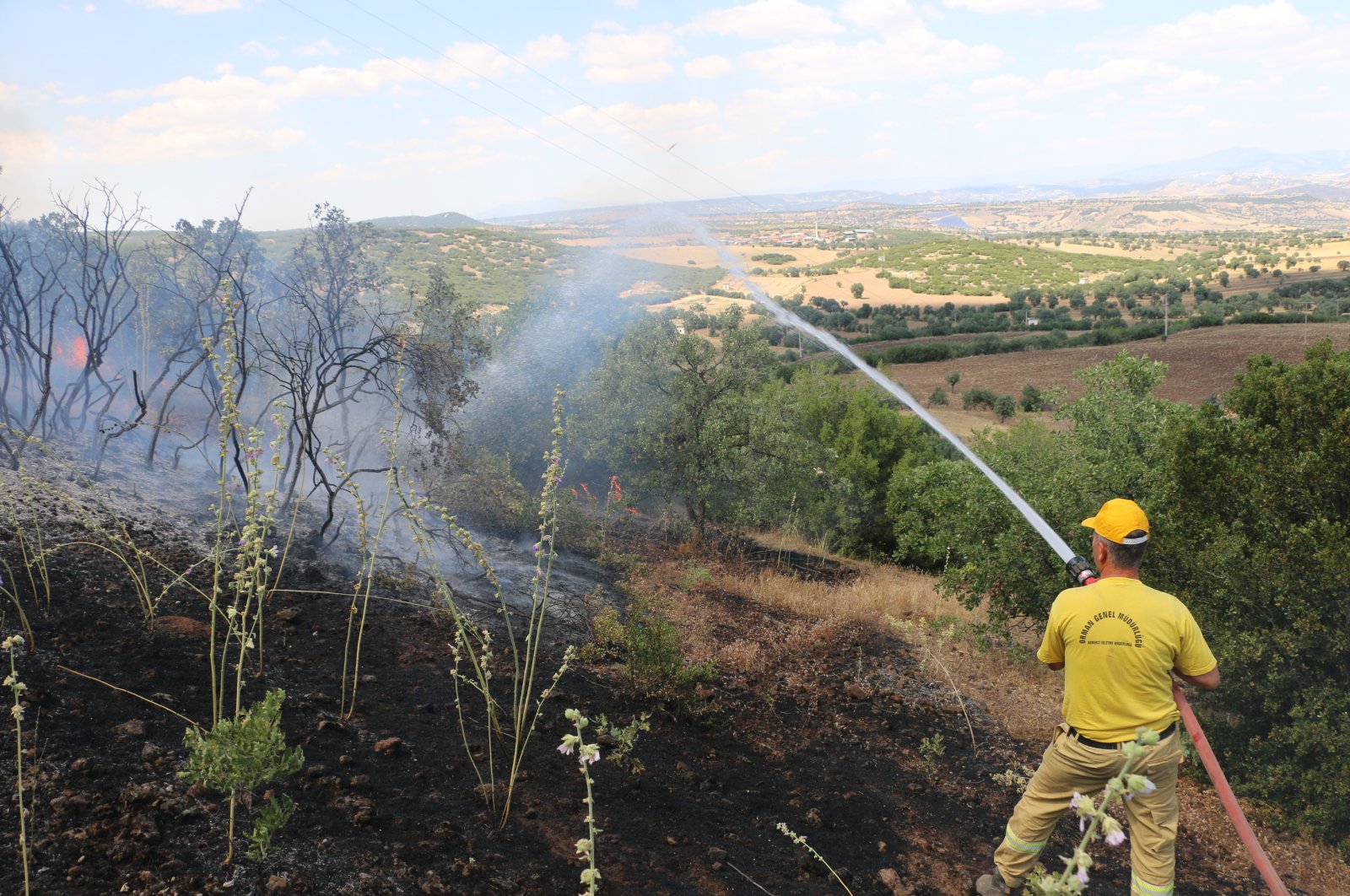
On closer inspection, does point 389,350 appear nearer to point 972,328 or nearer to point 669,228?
point 669,228

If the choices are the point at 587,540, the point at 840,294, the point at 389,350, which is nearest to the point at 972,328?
the point at 840,294

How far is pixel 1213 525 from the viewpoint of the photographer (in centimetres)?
677

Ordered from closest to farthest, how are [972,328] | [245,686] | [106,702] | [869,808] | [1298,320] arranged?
[106,702], [245,686], [869,808], [1298,320], [972,328]

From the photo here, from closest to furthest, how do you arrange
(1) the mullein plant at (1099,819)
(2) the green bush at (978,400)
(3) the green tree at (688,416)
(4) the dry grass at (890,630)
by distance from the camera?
(1) the mullein plant at (1099,819)
(4) the dry grass at (890,630)
(3) the green tree at (688,416)
(2) the green bush at (978,400)

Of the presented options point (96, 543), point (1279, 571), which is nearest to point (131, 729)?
point (96, 543)

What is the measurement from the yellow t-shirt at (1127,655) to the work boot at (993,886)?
99cm

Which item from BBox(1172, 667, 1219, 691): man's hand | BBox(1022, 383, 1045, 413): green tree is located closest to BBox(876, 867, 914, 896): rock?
BBox(1172, 667, 1219, 691): man's hand

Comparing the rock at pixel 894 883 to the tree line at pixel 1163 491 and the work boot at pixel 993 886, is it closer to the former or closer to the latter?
the work boot at pixel 993 886

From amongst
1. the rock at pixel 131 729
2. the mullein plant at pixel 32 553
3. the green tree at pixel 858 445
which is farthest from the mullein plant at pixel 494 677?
the green tree at pixel 858 445

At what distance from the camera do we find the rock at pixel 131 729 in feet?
13.3

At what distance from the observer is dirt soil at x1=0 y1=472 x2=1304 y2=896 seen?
11.6ft

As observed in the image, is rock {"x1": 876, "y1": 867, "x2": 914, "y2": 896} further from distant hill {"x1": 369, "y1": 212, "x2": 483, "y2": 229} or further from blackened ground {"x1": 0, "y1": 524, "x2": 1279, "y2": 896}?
distant hill {"x1": 369, "y1": 212, "x2": 483, "y2": 229}

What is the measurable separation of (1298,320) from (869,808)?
51.8 meters

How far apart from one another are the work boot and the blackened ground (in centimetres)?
24
